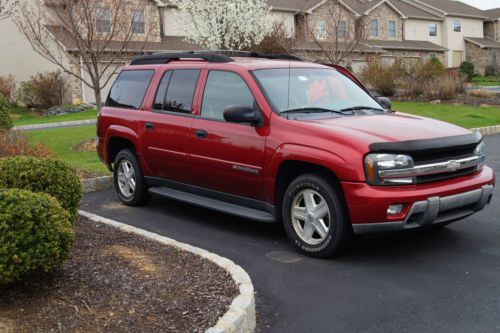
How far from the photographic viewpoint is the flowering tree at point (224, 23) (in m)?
31.0

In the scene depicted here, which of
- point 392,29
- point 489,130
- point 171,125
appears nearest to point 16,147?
point 171,125

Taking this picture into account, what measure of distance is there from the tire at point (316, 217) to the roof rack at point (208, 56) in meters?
2.04

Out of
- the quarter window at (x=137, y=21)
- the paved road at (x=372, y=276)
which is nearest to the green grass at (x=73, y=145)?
the quarter window at (x=137, y=21)

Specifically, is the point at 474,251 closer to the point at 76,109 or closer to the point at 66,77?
the point at 76,109

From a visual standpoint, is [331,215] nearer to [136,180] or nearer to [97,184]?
[136,180]

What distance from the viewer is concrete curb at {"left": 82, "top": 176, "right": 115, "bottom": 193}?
359 inches

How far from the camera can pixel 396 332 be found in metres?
3.92

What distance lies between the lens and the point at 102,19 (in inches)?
556

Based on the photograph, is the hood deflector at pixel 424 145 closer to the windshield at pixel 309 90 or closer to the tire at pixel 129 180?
the windshield at pixel 309 90

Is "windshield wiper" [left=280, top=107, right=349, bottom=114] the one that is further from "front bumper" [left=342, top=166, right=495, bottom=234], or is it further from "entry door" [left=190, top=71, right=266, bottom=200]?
"front bumper" [left=342, top=166, right=495, bottom=234]

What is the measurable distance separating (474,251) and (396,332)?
6.90 ft

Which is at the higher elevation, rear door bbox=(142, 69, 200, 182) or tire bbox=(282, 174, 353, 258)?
rear door bbox=(142, 69, 200, 182)

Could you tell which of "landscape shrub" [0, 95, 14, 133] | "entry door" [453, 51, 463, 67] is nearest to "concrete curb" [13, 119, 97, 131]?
"landscape shrub" [0, 95, 14, 133]

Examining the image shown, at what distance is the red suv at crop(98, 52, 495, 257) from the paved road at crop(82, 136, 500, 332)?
344 mm
